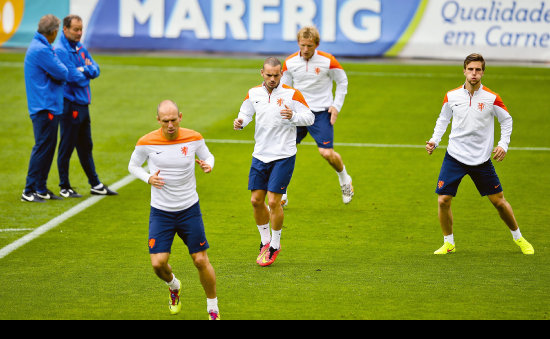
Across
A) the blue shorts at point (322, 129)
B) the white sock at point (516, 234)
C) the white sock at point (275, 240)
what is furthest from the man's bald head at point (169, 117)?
the blue shorts at point (322, 129)

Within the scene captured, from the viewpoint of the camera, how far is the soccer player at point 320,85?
11930 mm

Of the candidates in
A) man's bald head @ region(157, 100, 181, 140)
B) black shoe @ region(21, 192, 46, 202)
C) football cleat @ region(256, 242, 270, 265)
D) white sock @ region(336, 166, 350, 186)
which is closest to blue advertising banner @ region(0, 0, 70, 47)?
black shoe @ region(21, 192, 46, 202)

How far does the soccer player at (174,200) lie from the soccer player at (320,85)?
4.33 meters

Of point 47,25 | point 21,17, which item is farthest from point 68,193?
point 21,17

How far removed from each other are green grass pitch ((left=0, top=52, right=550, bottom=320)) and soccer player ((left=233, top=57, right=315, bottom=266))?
59 centimetres

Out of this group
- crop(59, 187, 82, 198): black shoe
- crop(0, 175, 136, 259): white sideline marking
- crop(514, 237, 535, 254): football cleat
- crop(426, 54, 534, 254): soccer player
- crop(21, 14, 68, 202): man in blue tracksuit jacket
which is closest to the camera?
crop(426, 54, 534, 254): soccer player

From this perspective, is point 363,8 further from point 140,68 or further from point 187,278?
point 187,278

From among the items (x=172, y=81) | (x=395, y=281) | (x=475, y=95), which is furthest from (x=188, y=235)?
(x=172, y=81)

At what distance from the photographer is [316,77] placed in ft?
39.5

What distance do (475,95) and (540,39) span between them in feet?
48.9

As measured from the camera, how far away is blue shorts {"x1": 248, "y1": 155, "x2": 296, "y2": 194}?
950 cm

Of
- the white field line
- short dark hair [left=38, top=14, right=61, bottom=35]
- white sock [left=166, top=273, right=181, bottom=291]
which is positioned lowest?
white sock [left=166, top=273, right=181, bottom=291]

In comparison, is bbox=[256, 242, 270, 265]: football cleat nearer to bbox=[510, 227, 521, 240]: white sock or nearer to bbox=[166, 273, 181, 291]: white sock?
bbox=[166, 273, 181, 291]: white sock

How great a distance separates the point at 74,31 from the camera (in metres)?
12.1
